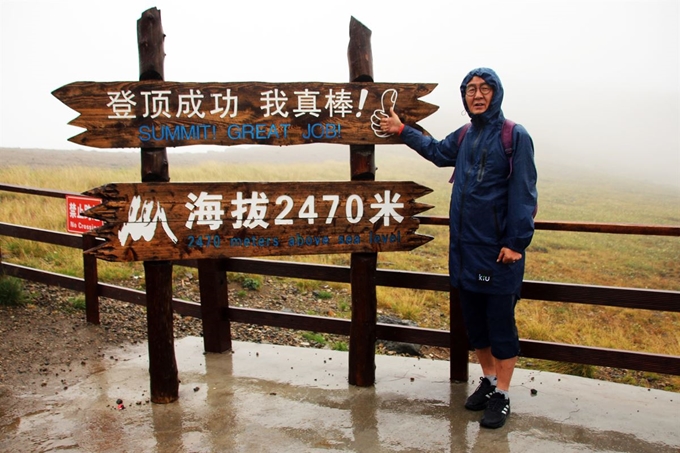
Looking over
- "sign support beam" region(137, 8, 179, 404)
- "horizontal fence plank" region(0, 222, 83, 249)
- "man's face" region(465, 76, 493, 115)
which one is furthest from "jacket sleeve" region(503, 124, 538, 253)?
"horizontal fence plank" region(0, 222, 83, 249)

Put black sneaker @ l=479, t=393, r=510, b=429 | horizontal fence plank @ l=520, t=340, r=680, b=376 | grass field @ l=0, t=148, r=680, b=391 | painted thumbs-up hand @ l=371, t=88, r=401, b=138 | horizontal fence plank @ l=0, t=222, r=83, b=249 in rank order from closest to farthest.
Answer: black sneaker @ l=479, t=393, r=510, b=429 → horizontal fence plank @ l=520, t=340, r=680, b=376 → painted thumbs-up hand @ l=371, t=88, r=401, b=138 → horizontal fence plank @ l=0, t=222, r=83, b=249 → grass field @ l=0, t=148, r=680, b=391

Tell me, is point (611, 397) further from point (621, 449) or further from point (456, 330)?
point (456, 330)

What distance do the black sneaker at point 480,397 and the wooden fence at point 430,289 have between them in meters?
0.46

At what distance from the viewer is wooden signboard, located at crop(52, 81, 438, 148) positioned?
14.7ft

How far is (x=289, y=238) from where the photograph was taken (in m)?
4.66

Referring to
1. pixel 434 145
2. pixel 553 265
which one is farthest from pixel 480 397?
pixel 553 265

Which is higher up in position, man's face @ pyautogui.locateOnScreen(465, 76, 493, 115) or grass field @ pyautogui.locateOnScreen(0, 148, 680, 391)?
man's face @ pyautogui.locateOnScreen(465, 76, 493, 115)

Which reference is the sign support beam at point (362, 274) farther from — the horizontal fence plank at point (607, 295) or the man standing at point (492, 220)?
the horizontal fence plank at point (607, 295)

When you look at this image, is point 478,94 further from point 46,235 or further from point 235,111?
point 46,235

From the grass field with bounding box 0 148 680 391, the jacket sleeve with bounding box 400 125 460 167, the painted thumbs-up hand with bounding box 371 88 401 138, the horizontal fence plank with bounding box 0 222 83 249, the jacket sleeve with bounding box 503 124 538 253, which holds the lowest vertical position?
the grass field with bounding box 0 148 680 391

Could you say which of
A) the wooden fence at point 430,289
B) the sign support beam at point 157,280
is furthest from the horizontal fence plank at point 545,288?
the sign support beam at point 157,280

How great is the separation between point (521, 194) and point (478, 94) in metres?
0.71

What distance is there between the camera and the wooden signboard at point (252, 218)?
4.46 meters

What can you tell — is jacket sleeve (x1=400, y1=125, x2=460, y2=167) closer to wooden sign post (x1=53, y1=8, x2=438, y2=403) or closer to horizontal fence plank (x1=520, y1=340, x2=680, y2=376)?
wooden sign post (x1=53, y1=8, x2=438, y2=403)
